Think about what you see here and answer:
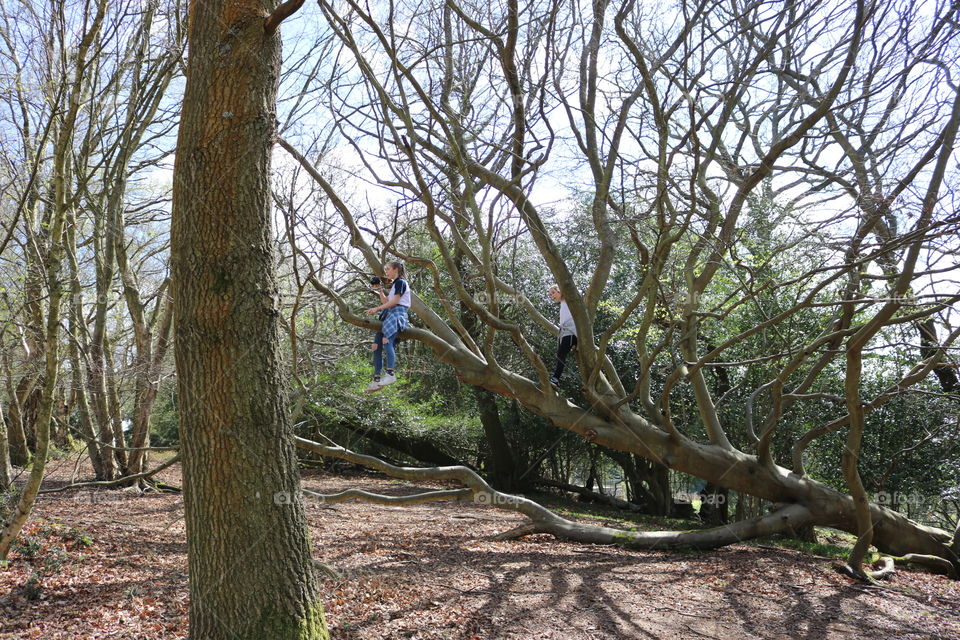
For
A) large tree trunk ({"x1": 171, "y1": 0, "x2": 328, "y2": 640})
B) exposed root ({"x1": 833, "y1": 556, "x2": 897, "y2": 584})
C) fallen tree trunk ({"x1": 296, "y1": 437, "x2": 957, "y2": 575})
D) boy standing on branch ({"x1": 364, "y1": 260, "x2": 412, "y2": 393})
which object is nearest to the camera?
large tree trunk ({"x1": 171, "y1": 0, "x2": 328, "y2": 640})

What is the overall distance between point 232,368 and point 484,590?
3.06 metres

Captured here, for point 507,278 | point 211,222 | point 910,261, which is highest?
point 507,278

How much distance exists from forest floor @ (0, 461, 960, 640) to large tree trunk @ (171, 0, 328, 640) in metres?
0.22

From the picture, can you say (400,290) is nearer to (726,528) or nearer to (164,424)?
(726,528)

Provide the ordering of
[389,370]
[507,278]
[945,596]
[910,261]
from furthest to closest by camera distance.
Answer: [507,278], [389,370], [945,596], [910,261]

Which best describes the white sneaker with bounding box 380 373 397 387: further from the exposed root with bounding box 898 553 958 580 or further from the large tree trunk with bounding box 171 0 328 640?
the exposed root with bounding box 898 553 958 580

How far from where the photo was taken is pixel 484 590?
5.07m

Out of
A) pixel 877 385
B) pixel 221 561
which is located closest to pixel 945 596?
pixel 877 385

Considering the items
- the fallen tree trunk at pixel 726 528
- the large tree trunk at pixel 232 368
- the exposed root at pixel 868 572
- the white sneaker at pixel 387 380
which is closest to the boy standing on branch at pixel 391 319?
the white sneaker at pixel 387 380

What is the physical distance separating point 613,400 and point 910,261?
10.5ft

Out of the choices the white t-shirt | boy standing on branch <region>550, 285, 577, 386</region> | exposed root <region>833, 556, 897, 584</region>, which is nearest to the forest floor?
exposed root <region>833, 556, 897, 584</region>

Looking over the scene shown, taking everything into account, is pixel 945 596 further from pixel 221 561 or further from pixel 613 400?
pixel 221 561

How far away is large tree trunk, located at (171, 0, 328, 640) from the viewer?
9.94 feet

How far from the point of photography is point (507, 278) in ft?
38.2
